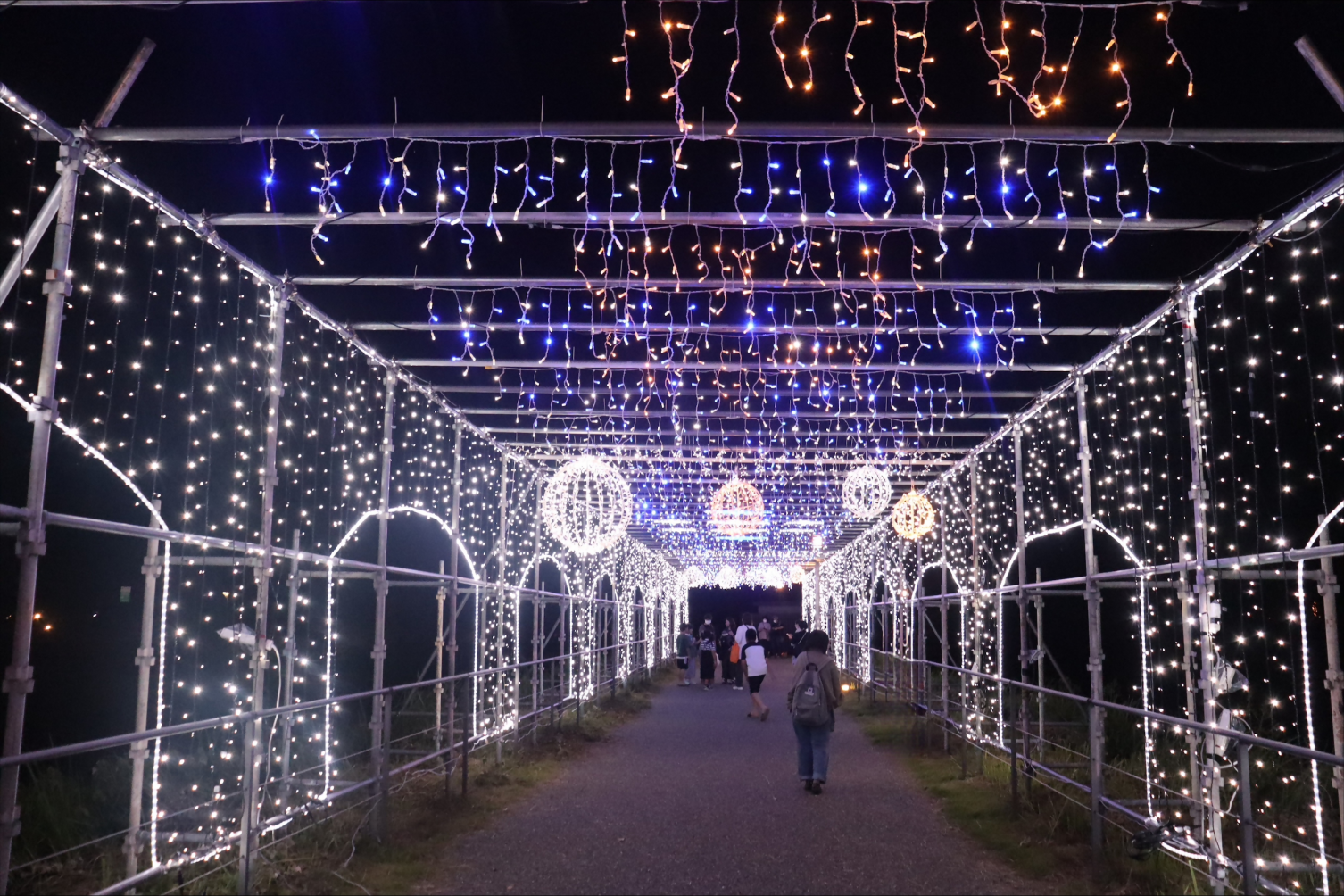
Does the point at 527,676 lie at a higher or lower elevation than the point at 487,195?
lower

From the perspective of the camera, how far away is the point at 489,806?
8656mm

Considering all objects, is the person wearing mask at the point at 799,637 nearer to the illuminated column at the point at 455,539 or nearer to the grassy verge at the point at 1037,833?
the grassy verge at the point at 1037,833

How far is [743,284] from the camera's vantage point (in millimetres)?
8016

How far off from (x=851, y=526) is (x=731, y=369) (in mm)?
15766

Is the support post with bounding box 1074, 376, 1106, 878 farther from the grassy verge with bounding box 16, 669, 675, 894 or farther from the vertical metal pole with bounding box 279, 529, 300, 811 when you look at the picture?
the vertical metal pole with bounding box 279, 529, 300, 811

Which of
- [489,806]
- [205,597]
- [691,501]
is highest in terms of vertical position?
[691,501]

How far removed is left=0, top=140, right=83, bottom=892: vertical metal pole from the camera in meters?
4.65

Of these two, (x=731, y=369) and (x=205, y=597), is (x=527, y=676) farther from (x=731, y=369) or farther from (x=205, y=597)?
(x=205, y=597)

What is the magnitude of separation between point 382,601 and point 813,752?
13.1 feet

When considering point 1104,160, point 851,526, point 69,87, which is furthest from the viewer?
point 851,526

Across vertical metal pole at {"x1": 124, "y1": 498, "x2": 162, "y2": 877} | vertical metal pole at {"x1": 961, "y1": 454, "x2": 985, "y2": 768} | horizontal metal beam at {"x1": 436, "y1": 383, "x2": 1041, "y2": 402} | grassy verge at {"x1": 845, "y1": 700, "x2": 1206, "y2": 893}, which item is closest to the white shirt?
vertical metal pole at {"x1": 961, "y1": 454, "x2": 985, "y2": 768}

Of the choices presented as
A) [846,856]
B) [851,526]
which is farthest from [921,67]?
[851,526]

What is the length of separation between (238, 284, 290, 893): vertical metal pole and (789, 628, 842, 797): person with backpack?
4462mm

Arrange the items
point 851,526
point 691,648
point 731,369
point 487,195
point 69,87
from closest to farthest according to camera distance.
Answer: point 69,87
point 487,195
point 731,369
point 851,526
point 691,648
